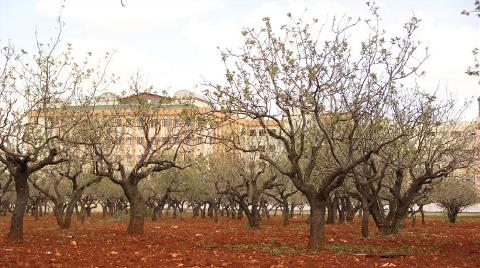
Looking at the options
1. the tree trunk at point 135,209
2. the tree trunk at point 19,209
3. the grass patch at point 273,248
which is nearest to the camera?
the grass patch at point 273,248

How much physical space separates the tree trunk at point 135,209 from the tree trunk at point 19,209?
20.9 ft

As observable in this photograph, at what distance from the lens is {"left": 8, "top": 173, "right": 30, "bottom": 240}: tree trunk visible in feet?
68.6

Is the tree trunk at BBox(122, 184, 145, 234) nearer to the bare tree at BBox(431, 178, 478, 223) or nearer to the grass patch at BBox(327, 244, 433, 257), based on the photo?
the grass patch at BBox(327, 244, 433, 257)

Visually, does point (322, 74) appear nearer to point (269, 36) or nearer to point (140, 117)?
point (269, 36)

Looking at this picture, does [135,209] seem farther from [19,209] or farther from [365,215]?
[365,215]

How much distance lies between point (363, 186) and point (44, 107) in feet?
47.2

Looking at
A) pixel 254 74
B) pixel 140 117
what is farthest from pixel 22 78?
pixel 254 74

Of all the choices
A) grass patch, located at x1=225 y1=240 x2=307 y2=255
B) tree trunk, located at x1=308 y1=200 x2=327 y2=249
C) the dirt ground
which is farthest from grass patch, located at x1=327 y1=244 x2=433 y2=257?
grass patch, located at x1=225 y1=240 x2=307 y2=255

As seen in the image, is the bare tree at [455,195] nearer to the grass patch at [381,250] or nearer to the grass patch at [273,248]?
the grass patch at [381,250]

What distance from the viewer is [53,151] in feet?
67.5

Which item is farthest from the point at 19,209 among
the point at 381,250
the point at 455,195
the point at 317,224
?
the point at 455,195

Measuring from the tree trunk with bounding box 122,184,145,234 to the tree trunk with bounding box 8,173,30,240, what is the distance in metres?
6.36

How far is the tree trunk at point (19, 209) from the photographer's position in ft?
68.6

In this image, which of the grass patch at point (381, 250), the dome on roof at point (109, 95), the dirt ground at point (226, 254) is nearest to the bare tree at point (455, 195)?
the dirt ground at point (226, 254)
